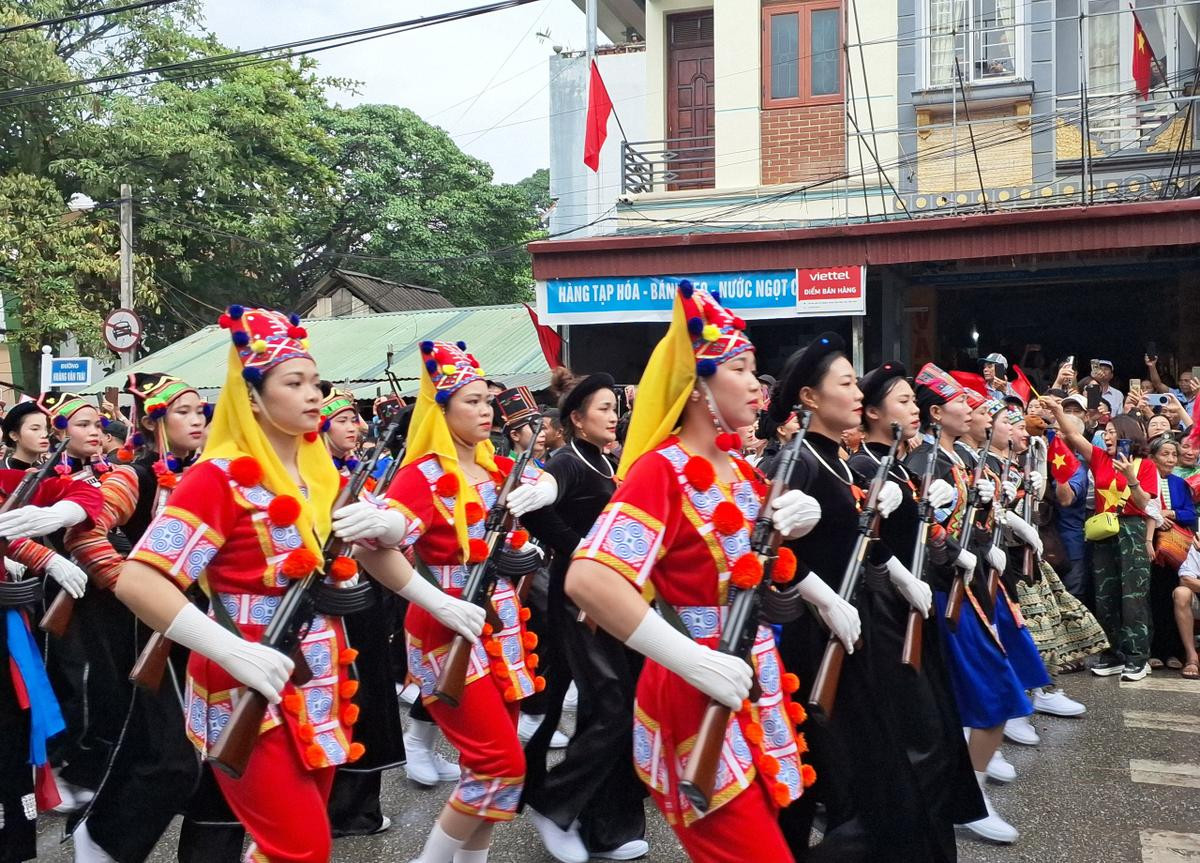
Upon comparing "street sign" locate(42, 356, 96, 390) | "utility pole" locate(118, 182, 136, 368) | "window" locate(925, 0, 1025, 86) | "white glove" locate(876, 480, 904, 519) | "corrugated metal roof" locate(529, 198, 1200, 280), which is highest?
"window" locate(925, 0, 1025, 86)

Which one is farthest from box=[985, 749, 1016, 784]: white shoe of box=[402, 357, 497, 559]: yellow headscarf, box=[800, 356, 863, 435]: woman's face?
box=[402, 357, 497, 559]: yellow headscarf

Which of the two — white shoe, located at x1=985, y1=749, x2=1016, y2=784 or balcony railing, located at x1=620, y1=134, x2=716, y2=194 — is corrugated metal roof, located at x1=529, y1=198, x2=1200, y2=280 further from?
white shoe, located at x1=985, y1=749, x2=1016, y2=784

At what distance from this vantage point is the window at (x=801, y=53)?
16172mm

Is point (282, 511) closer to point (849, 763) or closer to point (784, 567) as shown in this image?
point (784, 567)

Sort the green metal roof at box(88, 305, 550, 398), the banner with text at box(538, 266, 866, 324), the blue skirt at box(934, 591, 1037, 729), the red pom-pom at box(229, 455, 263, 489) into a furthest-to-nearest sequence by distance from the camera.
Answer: the green metal roof at box(88, 305, 550, 398) < the banner with text at box(538, 266, 866, 324) < the blue skirt at box(934, 591, 1037, 729) < the red pom-pom at box(229, 455, 263, 489)

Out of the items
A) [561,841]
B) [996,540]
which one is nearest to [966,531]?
[996,540]

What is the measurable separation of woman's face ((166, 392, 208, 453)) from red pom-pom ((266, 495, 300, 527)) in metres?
2.21

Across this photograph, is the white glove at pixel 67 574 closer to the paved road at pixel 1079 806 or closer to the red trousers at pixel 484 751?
the paved road at pixel 1079 806

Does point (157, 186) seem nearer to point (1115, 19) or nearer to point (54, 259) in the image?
point (54, 259)

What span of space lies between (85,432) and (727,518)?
444cm

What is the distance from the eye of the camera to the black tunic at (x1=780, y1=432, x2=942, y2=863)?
3863mm

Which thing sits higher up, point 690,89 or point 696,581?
point 690,89

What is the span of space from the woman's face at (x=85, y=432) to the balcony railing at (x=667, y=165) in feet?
36.3

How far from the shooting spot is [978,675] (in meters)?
5.32
